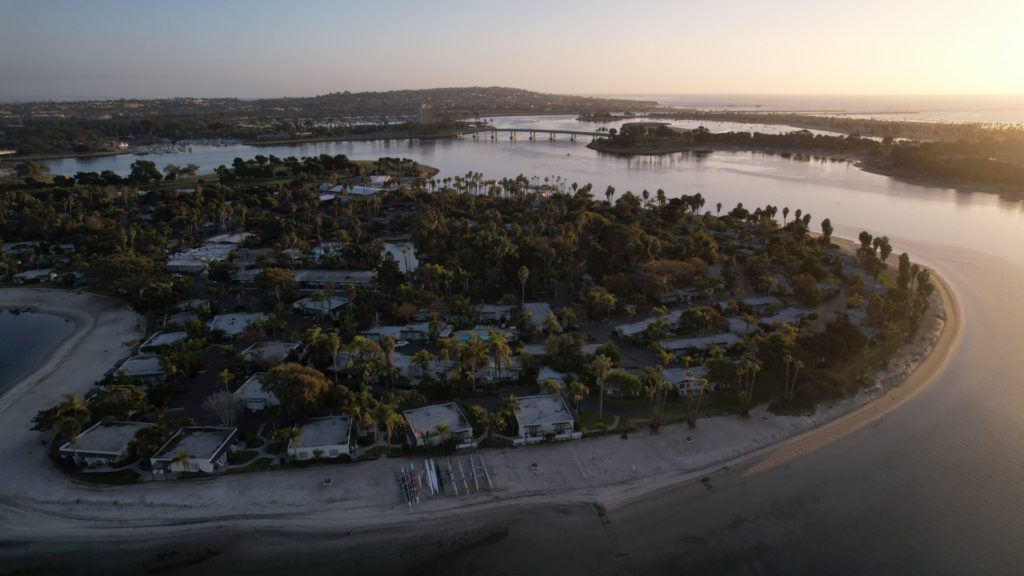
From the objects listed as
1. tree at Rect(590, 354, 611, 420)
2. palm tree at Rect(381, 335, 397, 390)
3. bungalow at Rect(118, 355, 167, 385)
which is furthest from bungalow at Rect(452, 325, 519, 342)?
bungalow at Rect(118, 355, 167, 385)

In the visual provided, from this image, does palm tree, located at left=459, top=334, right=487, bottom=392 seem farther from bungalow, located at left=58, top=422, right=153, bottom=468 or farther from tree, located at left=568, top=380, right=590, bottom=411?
bungalow, located at left=58, top=422, right=153, bottom=468

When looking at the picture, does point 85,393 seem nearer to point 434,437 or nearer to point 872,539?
point 434,437

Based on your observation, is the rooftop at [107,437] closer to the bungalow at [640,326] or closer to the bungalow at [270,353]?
the bungalow at [270,353]

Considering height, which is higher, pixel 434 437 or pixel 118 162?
pixel 118 162

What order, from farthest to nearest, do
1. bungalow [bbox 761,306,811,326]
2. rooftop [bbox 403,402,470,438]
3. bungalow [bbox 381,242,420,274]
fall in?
bungalow [bbox 381,242,420,274], bungalow [bbox 761,306,811,326], rooftop [bbox 403,402,470,438]

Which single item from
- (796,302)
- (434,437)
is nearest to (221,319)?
(434,437)

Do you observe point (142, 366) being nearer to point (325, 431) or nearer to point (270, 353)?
point (270, 353)

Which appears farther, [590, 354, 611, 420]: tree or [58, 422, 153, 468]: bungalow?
[590, 354, 611, 420]: tree
